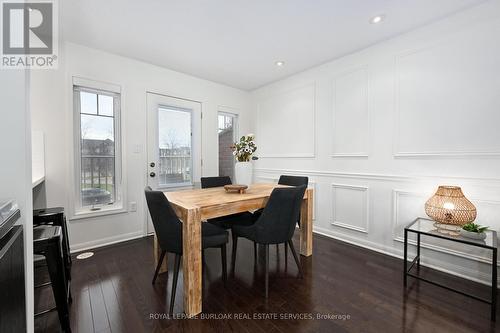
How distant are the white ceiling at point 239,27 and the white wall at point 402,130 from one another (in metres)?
0.26

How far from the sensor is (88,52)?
2.69 m

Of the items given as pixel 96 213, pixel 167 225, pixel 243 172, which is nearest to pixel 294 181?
pixel 243 172

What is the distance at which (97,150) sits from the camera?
2857 mm

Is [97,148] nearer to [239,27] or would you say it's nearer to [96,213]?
[96,213]

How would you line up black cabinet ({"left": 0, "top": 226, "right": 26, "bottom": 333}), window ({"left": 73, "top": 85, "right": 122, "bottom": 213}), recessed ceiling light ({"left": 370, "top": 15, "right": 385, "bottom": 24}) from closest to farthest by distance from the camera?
black cabinet ({"left": 0, "top": 226, "right": 26, "bottom": 333}) < recessed ceiling light ({"left": 370, "top": 15, "right": 385, "bottom": 24}) < window ({"left": 73, "top": 85, "right": 122, "bottom": 213})

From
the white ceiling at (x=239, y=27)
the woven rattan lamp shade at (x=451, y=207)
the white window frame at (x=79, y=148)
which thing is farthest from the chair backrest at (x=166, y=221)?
the woven rattan lamp shade at (x=451, y=207)

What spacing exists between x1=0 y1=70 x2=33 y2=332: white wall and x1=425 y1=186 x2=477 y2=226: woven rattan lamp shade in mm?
2874

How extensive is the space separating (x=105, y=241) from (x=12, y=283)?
2320mm

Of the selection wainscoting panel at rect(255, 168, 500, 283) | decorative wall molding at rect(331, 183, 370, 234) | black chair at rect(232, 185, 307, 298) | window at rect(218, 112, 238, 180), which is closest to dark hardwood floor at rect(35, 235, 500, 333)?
wainscoting panel at rect(255, 168, 500, 283)

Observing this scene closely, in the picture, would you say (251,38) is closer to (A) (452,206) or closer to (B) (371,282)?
(A) (452,206)

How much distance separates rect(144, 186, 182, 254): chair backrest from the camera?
160 centimetres

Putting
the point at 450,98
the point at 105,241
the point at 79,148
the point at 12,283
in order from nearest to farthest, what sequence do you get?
the point at 12,283, the point at 450,98, the point at 79,148, the point at 105,241

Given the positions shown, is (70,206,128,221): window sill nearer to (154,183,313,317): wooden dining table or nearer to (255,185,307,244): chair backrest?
(154,183,313,317): wooden dining table

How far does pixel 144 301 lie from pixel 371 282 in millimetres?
1986
